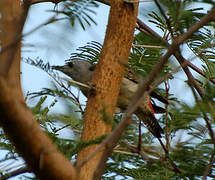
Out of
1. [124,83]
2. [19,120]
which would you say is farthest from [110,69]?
[124,83]

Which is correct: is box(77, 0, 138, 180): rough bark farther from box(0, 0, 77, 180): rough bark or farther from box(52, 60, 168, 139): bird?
box(52, 60, 168, 139): bird

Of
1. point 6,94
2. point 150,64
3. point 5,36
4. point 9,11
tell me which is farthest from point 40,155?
point 150,64

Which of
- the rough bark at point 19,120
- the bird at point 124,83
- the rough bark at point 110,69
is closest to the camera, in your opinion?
the rough bark at point 19,120

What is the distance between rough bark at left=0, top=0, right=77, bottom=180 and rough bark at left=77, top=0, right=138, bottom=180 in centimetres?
68

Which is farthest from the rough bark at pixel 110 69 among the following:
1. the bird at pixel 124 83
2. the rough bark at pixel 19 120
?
the bird at pixel 124 83

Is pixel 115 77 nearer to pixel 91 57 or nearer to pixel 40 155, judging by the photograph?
pixel 40 155

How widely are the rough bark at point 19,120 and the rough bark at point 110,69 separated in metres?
0.68

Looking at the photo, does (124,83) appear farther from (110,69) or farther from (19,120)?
(19,120)

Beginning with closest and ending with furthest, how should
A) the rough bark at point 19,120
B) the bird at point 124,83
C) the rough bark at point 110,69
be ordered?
the rough bark at point 19,120
the rough bark at point 110,69
the bird at point 124,83

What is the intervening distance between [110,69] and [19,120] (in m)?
1.12

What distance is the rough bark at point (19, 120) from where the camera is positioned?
1.74 meters

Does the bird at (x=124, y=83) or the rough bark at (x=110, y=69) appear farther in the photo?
the bird at (x=124, y=83)

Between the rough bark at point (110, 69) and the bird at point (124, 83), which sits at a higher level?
the rough bark at point (110, 69)

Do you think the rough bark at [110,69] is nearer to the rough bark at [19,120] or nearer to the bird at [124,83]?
the rough bark at [19,120]
